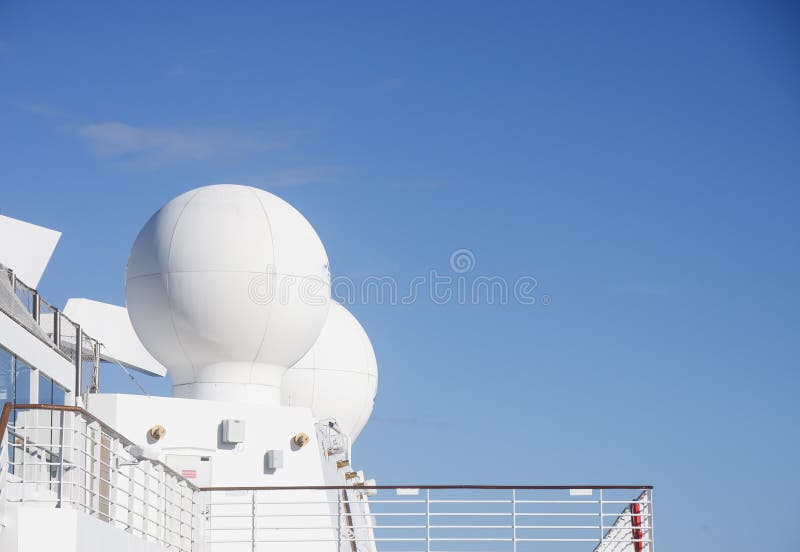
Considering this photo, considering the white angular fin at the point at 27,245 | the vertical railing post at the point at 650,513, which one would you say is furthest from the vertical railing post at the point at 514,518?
the white angular fin at the point at 27,245

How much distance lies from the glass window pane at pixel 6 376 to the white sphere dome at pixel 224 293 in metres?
6.26

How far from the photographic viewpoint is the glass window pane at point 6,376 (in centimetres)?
1351

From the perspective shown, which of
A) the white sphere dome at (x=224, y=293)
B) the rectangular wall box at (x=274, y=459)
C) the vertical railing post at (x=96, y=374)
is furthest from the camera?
the vertical railing post at (x=96, y=374)

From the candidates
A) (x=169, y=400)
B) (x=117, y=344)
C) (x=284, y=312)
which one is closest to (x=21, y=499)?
(x=169, y=400)

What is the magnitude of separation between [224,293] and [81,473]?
21.2 feet

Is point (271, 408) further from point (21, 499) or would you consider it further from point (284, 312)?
point (21, 499)

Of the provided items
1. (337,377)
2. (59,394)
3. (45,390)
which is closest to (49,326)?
(59,394)

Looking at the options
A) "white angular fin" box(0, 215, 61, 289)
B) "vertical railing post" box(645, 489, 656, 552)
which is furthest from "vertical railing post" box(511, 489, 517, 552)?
"white angular fin" box(0, 215, 61, 289)

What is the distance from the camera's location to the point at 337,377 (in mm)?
27234

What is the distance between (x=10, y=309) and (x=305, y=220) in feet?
26.9

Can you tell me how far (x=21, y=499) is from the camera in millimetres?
10547

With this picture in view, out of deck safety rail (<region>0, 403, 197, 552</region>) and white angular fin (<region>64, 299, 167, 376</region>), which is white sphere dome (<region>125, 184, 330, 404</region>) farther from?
white angular fin (<region>64, 299, 167, 376</region>)

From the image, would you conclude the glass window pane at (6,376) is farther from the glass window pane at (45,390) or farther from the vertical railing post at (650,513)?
the vertical railing post at (650,513)

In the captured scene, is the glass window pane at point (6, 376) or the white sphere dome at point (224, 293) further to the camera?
the white sphere dome at point (224, 293)
